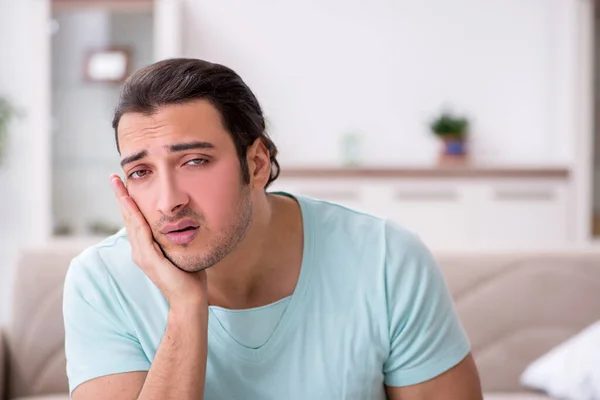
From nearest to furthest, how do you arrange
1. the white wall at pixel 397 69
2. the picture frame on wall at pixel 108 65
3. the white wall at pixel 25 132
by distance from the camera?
the white wall at pixel 25 132
the picture frame on wall at pixel 108 65
the white wall at pixel 397 69

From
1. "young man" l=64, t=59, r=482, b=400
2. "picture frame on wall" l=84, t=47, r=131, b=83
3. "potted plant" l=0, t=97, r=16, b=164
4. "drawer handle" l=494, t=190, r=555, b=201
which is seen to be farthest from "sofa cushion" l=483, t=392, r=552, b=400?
"potted plant" l=0, t=97, r=16, b=164

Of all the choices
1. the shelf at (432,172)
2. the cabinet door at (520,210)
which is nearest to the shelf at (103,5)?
the shelf at (432,172)

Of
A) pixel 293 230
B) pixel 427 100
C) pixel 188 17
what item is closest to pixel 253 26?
pixel 188 17

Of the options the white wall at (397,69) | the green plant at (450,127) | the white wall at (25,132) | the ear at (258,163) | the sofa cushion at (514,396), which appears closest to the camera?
the ear at (258,163)

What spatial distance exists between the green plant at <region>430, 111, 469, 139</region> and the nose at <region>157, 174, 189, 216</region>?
12.4ft

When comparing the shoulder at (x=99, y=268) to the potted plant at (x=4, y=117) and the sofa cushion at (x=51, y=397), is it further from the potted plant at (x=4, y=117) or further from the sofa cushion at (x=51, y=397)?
the potted plant at (x=4, y=117)

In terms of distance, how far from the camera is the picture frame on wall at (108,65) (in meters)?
4.66

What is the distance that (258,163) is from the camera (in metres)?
1.31

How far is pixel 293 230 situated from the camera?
1.42 metres

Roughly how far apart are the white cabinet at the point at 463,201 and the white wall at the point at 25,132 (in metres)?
1.45

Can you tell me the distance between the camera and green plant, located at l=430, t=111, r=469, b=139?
15.7ft

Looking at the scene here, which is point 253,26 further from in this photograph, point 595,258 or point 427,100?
point 595,258

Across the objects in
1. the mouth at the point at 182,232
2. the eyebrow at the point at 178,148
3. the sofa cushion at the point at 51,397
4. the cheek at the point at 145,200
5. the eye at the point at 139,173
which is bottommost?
the sofa cushion at the point at 51,397

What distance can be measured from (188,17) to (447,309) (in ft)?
13.7
